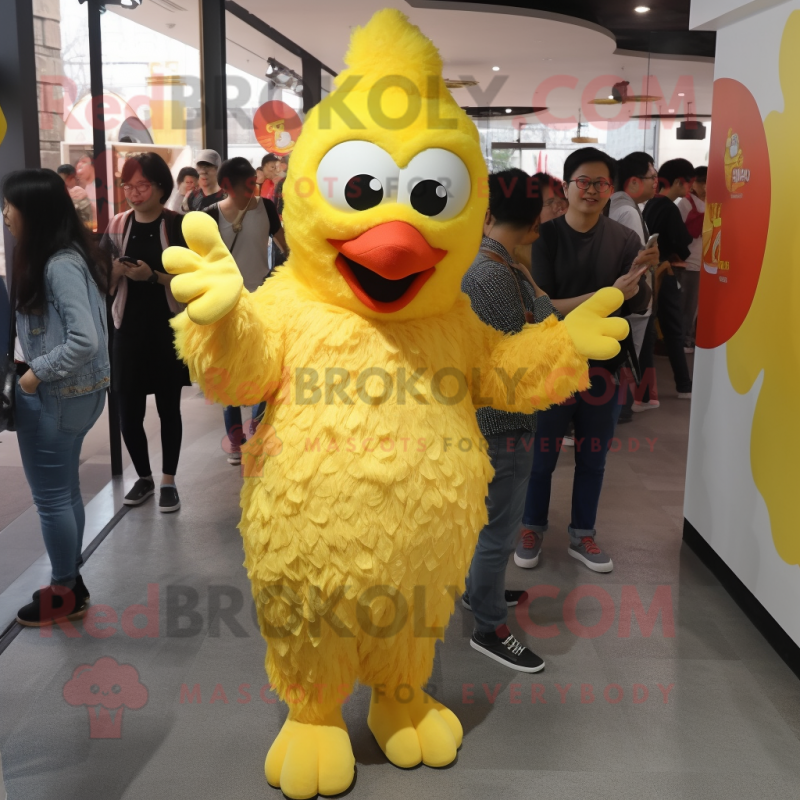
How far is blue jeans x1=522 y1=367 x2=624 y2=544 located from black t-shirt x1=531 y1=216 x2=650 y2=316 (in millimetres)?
308

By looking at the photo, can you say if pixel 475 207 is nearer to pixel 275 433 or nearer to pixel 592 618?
pixel 275 433

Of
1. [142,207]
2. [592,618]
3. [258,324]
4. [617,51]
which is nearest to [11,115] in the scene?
[142,207]

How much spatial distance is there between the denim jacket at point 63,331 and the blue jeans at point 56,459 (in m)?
A: 0.05

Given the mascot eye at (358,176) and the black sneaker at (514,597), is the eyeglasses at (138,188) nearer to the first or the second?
the mascot eye at (358,176)

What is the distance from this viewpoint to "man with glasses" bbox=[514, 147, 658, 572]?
8.97ft

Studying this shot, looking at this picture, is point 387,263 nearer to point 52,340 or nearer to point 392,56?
point 392,56

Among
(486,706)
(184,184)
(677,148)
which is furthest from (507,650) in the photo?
(677,148)

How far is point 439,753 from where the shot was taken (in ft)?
6.03

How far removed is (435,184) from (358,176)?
15cm

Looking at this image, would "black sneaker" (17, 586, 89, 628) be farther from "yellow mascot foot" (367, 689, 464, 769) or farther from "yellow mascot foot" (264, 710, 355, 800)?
"yellow mascot foot" (367, 689, 464, 769)

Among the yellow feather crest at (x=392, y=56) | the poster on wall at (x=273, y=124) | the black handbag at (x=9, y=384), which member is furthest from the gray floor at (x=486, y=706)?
the poster on wall at (x=273, y=124)

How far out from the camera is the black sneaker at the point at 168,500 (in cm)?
338

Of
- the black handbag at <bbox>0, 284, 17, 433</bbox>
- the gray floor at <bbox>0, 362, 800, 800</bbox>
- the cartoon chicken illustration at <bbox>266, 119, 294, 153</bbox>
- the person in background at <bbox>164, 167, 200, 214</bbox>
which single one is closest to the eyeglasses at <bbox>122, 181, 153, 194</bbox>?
the black handbag at <bbox>0, 284, 17, 433</bbox>

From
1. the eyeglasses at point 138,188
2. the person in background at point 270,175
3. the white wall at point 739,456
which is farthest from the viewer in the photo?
the person in background at point 270,175
